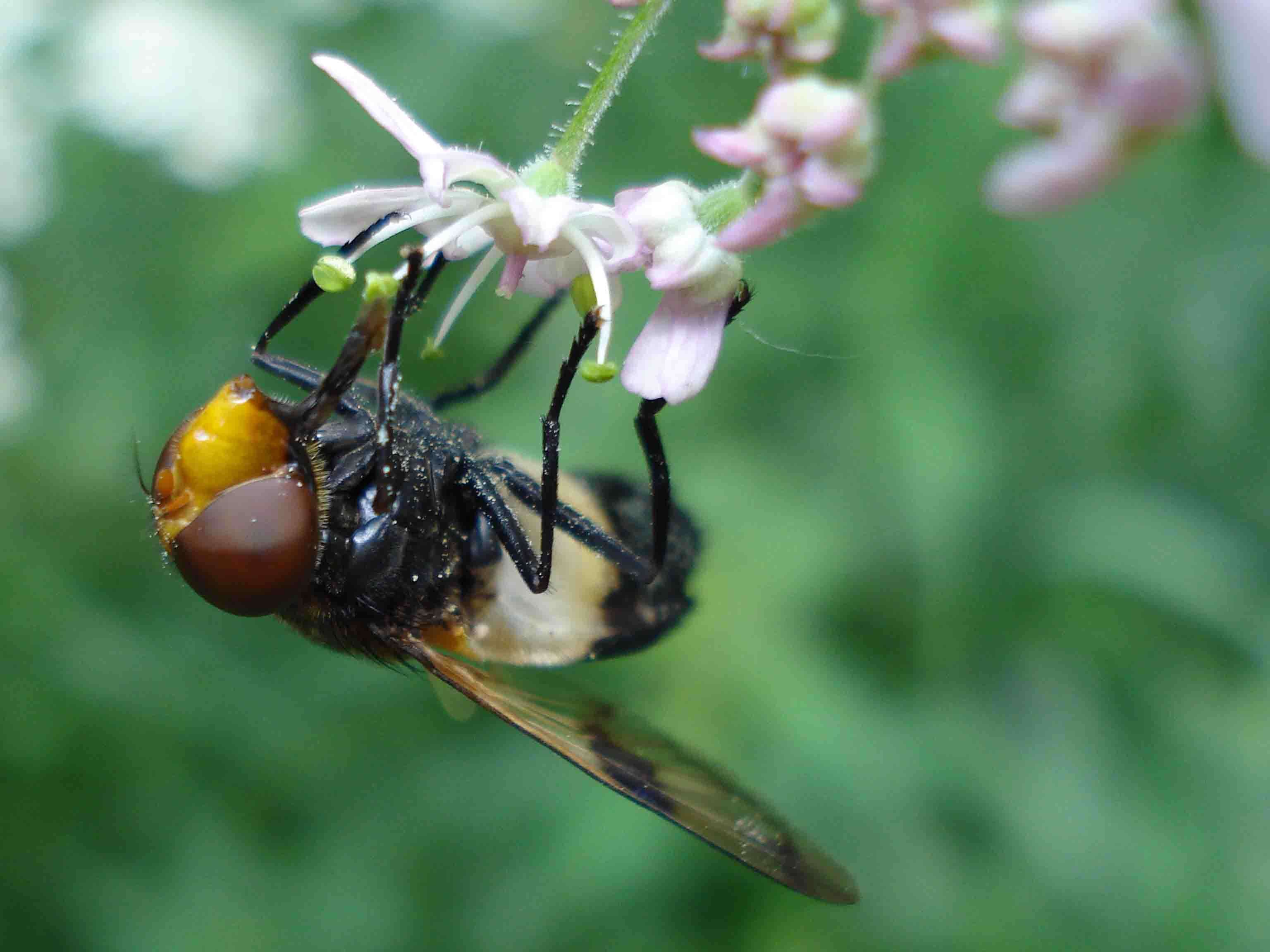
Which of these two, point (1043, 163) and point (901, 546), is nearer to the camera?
point (1043, 163)

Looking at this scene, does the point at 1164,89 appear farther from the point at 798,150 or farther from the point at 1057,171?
the point at 798,150

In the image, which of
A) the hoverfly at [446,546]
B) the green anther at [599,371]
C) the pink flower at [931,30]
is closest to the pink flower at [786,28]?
the pink flower at [931,30]

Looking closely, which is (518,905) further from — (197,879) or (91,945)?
(91,945)

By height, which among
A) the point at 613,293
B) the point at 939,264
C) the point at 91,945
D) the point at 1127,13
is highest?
the point at 1127,13

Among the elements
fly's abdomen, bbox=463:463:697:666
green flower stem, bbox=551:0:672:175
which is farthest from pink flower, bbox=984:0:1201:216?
fly's abdomen, bbox=463:463:697:666

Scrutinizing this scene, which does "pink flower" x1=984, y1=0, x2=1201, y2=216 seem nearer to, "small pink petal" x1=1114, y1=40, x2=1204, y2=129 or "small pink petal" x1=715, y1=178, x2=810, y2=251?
"small pink petal" x1=1114, y1=40, x2=1204, y2=129

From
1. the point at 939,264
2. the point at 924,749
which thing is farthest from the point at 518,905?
the point at 939,264

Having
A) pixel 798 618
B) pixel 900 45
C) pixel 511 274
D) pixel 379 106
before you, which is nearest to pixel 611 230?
pixel 511 274

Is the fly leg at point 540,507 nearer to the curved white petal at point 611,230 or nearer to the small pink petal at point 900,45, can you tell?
the curved white petal at point 611,230
